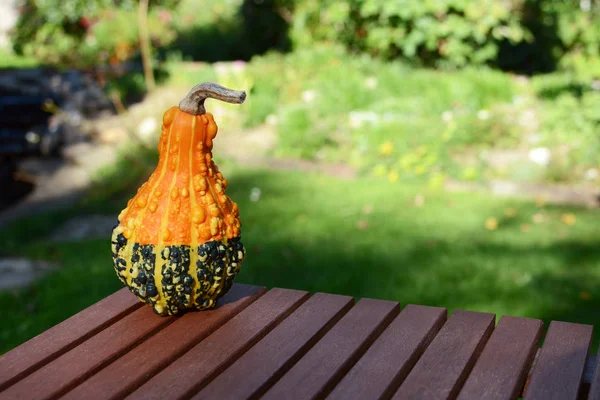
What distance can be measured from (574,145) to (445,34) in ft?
10.00

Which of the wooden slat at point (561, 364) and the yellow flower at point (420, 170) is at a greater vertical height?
the wooden slat at point (561, 364)

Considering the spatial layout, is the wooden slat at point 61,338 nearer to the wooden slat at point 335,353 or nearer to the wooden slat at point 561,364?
the wooden slat at point 335,353

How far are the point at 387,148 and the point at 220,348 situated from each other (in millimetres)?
4662

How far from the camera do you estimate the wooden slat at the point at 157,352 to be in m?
1.72

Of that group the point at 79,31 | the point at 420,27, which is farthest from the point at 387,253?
the point at 79,31

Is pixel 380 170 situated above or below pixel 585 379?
below

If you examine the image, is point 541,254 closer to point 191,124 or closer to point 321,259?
point 321,259

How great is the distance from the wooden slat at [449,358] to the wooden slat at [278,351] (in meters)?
0.30

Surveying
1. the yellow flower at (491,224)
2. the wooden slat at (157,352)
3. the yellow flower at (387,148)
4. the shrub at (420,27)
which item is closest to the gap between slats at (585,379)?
the wooden slat at (157,352)

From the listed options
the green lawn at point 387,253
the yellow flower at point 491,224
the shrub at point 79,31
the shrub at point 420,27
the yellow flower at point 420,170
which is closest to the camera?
the green lawn at point 387,253

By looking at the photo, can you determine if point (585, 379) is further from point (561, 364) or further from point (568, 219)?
point (568, 219)

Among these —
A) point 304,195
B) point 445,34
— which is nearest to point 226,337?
point 304,195

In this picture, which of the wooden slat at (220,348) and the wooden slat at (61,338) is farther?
the wooden slat at (61,338)

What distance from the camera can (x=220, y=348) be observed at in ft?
6.34
